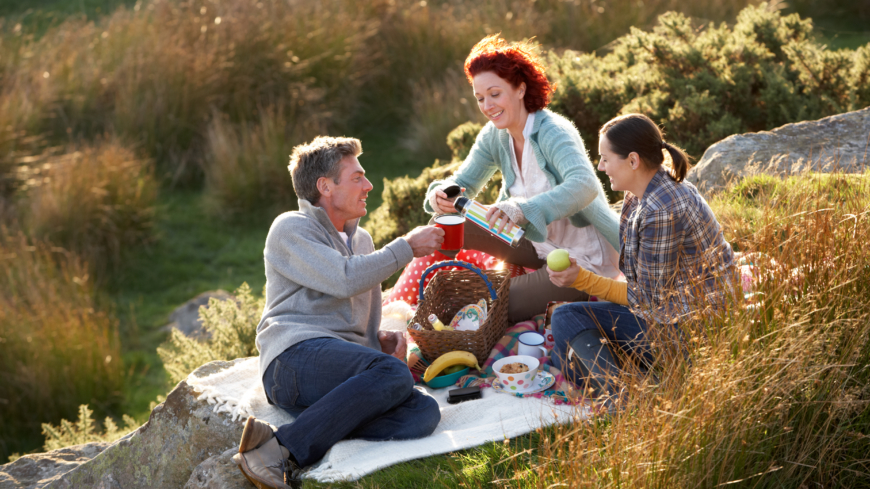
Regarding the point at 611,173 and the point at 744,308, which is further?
the point at 611,173

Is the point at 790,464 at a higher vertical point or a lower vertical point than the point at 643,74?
lower

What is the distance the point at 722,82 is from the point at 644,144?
12.4 ft

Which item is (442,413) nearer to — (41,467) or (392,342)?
(392,342)

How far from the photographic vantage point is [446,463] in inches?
122

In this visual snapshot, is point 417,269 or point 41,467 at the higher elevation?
point 417,269

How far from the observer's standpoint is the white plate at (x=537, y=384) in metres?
3.61

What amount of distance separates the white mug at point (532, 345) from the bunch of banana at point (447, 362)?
1.00ft

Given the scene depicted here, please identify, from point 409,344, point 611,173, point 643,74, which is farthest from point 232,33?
point 611,173

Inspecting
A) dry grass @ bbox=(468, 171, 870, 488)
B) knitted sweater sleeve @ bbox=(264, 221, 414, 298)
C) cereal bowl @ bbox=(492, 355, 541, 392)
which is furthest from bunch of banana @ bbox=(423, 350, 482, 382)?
dry grass @ bbox=(468, 171, 870, 488)

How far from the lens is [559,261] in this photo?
3.44 m

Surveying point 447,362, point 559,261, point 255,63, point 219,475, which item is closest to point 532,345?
point 447,362

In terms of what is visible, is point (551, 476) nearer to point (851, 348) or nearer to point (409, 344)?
point (851, 348)

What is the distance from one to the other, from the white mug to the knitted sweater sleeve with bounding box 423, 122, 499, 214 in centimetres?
112

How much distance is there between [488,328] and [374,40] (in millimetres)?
8302
